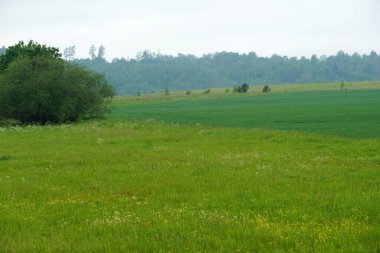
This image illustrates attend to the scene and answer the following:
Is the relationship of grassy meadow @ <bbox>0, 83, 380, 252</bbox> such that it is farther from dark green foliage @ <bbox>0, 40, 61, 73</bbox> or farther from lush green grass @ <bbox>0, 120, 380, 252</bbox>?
dark green foliage @ <bbox>0, 40, 61, 73</bbox>

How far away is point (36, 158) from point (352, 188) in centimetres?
1453

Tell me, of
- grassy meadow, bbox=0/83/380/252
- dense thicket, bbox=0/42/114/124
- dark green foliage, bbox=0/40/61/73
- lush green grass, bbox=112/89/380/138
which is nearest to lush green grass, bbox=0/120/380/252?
grassy meadow, bbox=0/83/380/252

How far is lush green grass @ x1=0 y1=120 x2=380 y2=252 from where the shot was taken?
1048 centimetres

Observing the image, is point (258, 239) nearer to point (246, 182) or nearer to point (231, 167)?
point (246, 182)

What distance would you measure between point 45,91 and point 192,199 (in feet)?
144

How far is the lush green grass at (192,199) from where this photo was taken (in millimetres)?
10477

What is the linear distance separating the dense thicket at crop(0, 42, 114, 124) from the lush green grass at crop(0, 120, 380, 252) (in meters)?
29.5

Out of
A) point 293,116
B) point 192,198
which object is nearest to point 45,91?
point 293,116

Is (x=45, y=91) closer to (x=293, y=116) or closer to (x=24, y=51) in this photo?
(x=24, y=51)

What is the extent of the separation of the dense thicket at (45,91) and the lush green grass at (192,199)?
29544 mm

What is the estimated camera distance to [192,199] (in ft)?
47.6

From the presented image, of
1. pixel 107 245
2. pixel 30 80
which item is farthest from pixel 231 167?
pixel 30 80

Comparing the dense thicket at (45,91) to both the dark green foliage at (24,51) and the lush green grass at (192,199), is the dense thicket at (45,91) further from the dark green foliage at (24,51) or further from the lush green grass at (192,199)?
the lush green grass at (192,199)

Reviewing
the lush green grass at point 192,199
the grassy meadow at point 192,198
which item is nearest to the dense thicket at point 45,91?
the grassy meadow at point 192,198
